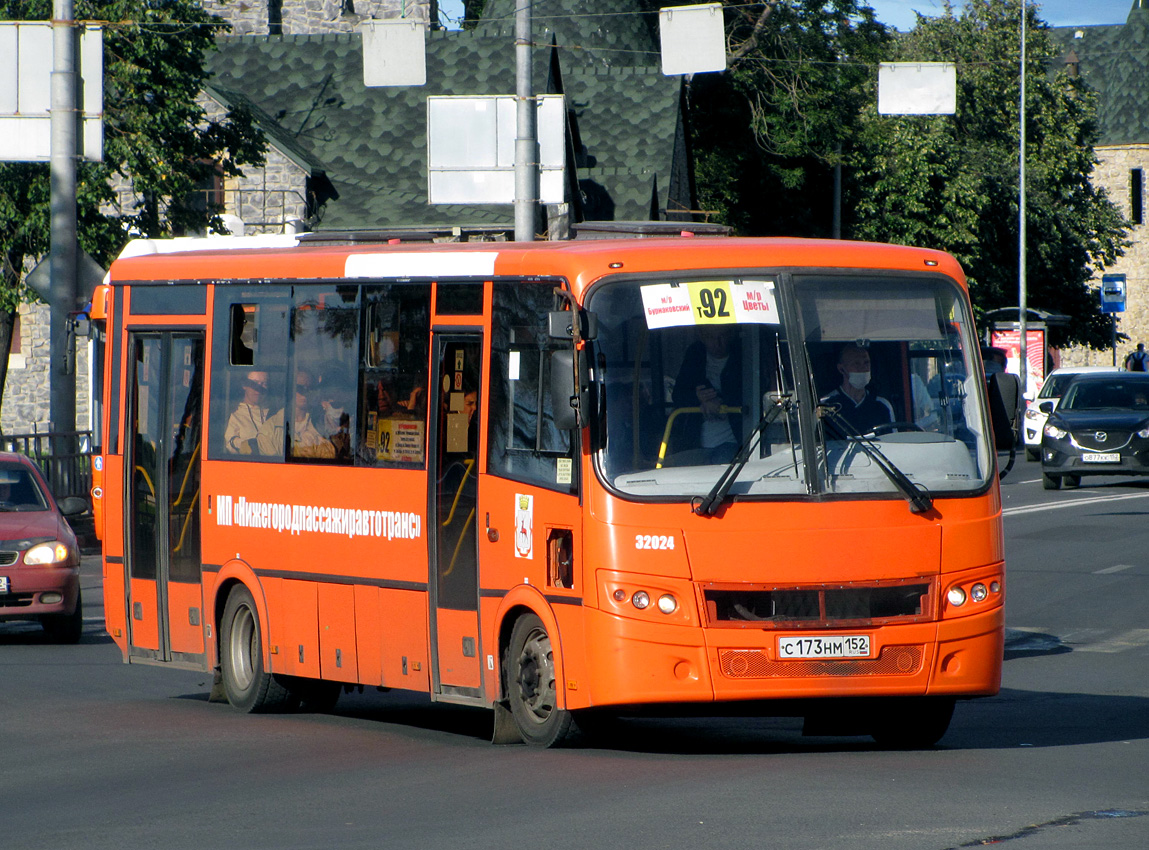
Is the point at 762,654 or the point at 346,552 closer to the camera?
the point at 762,654

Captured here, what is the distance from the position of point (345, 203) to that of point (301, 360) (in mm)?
33368

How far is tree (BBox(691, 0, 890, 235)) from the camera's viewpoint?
5572 cm

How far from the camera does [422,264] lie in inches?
444

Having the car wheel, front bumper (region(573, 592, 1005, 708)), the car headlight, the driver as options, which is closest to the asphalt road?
front bumper (region(573, 592, 1005, 708))

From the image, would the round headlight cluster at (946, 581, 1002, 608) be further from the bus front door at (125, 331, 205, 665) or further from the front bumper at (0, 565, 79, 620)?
the front bumper at (0, 565, 79, 620)

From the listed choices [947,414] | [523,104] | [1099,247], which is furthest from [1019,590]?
[1099,247]

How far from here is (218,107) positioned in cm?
4344

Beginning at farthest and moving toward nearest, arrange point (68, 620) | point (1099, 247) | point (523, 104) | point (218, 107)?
point (1099, 247) → point (218, 107) → point (523, 104) → point (68, 620)

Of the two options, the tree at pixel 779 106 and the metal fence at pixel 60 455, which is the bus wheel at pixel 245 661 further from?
the tree at pixel 779 106

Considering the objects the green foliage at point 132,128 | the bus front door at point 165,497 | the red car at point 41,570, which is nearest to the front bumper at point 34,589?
the red car at point 41,570

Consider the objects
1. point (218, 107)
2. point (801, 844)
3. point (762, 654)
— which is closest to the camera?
point (801, 844)

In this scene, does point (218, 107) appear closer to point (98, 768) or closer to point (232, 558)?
point (232, 558)

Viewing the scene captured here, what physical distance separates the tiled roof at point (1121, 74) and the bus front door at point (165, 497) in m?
101

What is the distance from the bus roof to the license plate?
1811 mm
